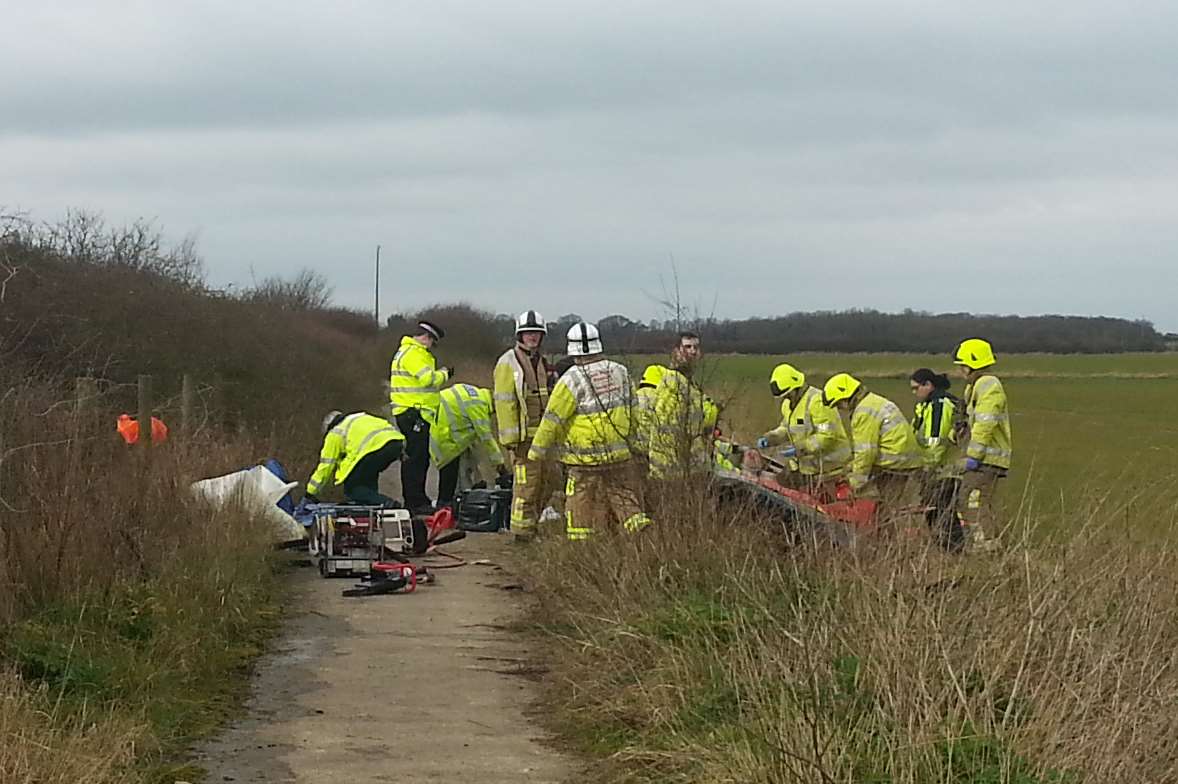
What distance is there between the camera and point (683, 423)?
10227 mm

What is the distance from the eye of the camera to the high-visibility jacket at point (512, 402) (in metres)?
14.7

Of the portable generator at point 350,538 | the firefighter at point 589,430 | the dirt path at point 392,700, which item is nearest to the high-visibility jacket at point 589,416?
the firefighter at point 589,430

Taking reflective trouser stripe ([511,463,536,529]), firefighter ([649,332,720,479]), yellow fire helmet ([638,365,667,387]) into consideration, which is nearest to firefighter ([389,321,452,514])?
reflective trouser stripe ([511,463,536,529])

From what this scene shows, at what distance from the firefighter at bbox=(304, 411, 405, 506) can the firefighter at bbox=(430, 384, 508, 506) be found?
2070mm

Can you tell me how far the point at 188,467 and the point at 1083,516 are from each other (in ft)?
25.0

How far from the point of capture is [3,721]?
6422mm

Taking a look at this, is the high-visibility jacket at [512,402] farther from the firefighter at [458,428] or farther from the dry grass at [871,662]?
the dry grass at [871,662]

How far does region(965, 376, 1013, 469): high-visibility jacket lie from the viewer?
14.2 m

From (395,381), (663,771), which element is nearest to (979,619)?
(663,771)

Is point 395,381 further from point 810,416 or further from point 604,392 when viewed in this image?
point 604,392

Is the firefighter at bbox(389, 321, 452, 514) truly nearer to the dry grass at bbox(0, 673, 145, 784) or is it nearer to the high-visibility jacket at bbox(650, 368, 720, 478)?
the high-visibility jacket at bbox(650, 368, 720, 478)

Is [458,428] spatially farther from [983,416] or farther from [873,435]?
[983,416]

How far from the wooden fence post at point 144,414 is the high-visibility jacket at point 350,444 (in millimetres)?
1653

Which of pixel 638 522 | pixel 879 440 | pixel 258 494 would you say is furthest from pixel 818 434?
pixel 258 494
